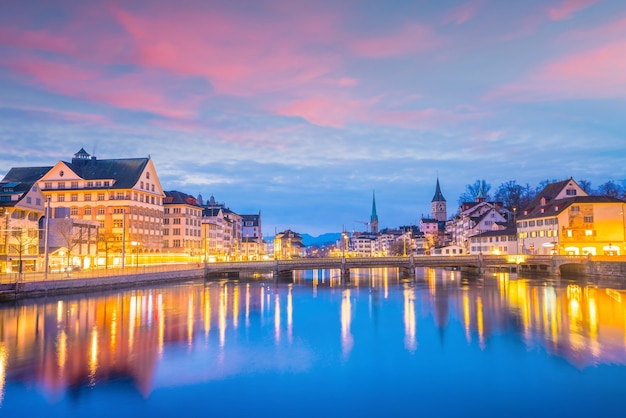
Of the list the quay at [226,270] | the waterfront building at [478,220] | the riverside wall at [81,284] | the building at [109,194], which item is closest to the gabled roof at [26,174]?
the building at [109,194]

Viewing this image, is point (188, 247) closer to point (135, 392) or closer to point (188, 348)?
point (188, 348)

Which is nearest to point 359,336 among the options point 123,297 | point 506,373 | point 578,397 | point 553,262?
point 506,373

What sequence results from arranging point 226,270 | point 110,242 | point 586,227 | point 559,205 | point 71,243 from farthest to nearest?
point 559,205
point 110,242
point 586,227
point 226,270
point 71,243

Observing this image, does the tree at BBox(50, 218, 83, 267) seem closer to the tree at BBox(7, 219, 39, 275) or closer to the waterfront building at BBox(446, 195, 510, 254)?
the tree at BBox(7, 219, 39, 275)

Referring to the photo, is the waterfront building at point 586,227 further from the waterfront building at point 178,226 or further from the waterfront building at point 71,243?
the waterfront building at point 71,243

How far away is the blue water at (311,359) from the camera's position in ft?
63.3

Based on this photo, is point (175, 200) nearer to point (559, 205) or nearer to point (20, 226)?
point (20, 226)

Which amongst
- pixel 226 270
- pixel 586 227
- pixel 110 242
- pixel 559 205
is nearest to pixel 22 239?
pixel 110 242

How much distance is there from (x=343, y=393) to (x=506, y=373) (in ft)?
28.4

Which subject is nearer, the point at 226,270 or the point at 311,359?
the point at 311,359

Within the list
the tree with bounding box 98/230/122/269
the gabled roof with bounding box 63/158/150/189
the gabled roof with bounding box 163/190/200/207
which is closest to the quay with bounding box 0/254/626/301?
the tree with bounding box 98/230/122/269

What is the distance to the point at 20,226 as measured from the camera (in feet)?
199

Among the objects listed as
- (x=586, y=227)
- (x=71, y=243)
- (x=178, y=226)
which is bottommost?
(x=71, y=243)

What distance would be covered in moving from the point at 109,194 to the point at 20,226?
98.8 feet
